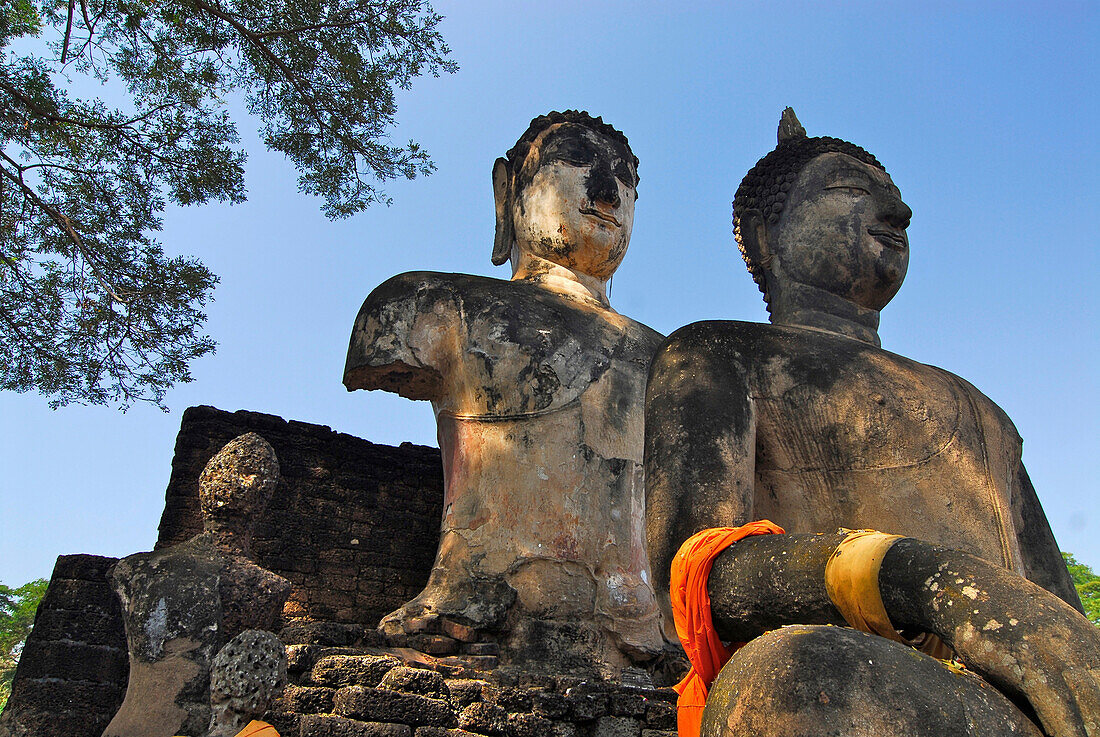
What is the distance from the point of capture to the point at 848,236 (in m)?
3.33

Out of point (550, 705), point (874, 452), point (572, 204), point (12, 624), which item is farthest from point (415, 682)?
point (12, 624)

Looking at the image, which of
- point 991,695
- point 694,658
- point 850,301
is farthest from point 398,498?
point 991,695

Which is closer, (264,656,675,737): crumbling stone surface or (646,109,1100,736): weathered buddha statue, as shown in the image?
(646,109,1100,736): weathered buddha statue

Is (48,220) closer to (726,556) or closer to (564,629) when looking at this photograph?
(564,629)

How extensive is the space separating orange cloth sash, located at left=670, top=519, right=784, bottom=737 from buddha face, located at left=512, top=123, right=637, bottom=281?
407 centimetres

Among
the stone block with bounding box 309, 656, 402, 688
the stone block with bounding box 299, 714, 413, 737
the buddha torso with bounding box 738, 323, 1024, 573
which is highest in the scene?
the buddha torso with bounding box 738, 323, 1024, 573

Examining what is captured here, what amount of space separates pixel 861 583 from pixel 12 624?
1772cm

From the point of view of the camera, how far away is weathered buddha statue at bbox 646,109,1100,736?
1.72 m

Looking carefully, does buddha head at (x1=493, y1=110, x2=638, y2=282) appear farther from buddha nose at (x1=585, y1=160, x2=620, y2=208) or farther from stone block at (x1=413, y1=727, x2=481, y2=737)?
stone block at (x1=413, y1=727, x2=481, y2=737)

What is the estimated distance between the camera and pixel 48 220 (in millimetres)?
7434

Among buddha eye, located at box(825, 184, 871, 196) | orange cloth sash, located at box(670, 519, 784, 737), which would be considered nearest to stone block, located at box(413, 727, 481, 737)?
orange cloth sash, located at box(670, 519, 784, 737)

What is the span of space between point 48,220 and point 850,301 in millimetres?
6389

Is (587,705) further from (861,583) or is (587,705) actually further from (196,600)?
(861,583)

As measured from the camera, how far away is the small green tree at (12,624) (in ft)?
51.7
